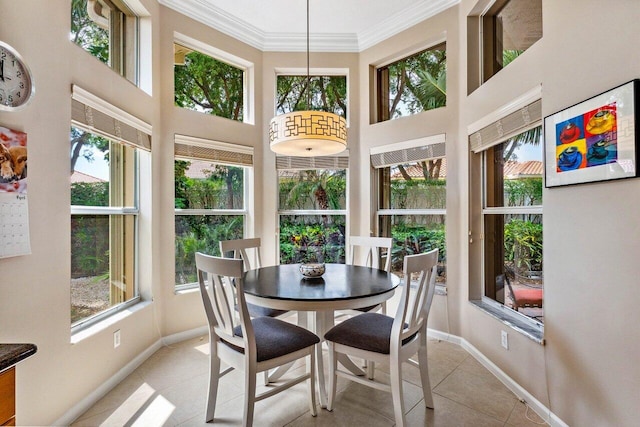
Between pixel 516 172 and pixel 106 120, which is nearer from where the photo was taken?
pixel 106 120

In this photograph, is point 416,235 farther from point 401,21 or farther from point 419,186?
point 401,21

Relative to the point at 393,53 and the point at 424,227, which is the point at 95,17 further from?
the point at 424,227

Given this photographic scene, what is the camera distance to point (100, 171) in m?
2.42

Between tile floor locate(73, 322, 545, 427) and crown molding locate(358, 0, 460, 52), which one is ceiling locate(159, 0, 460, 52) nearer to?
crown molding locate(358, 0, 460, 52)

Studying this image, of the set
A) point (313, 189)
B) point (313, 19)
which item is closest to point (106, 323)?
point (313, 189)

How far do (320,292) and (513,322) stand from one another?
59.1 inches

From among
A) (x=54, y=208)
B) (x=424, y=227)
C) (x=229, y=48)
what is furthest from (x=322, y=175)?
(x=54, y=208)

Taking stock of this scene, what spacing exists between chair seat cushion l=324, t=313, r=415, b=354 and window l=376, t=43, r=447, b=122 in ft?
7.64

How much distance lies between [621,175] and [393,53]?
2.72 m

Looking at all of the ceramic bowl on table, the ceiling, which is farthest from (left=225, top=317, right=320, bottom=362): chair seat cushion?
the ceiling

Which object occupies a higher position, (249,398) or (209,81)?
(209,81)

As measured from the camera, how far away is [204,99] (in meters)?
3.49

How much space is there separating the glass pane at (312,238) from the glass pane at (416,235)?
56 cm

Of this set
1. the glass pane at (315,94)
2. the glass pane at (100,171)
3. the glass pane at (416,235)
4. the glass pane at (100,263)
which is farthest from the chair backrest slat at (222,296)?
the glass pane at (315,94)
